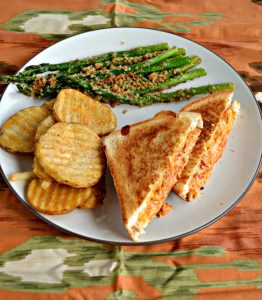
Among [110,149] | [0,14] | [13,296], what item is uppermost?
[0,14]

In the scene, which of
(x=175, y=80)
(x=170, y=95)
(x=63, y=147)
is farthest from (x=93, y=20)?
(x=63, y=147)

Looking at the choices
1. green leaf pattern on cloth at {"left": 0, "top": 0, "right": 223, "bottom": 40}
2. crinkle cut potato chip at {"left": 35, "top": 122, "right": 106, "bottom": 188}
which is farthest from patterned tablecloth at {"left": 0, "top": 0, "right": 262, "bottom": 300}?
green leaf pattern on cloth at {"left": 0, "top": 0, "right": 223, "bottom": 40}

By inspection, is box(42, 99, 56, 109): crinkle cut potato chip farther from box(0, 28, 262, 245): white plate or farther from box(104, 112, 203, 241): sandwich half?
box(104, 112, 203, 241): sandwich half

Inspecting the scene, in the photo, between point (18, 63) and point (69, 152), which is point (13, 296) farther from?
point (18, 63)

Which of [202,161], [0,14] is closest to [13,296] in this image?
[202,161]

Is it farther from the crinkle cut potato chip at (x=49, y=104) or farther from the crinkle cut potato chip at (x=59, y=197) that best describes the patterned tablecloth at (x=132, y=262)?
the crinkle cut potato chip at (x=49, y=104)

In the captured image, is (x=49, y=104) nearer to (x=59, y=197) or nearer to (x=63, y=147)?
(x=63, y=147)
